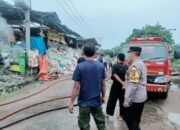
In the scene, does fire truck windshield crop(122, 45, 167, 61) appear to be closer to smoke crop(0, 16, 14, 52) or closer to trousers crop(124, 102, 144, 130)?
trousers crop(124, 102, 144, 130)

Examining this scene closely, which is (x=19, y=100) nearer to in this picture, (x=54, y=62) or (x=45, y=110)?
(x=45, y=110)

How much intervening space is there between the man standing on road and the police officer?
54 centimetres

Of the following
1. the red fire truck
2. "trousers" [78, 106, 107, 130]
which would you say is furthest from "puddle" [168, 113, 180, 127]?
"trousers" [78, 106, 107, 130]

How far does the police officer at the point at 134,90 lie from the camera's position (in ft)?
16.0

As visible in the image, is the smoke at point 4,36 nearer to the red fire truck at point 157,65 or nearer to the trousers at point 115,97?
the red fire truck at point 157,65

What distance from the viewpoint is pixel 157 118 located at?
7.90 m

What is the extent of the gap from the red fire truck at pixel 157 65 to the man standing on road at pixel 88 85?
548 centimetres

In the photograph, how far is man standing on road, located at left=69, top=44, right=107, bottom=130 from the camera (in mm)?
4570

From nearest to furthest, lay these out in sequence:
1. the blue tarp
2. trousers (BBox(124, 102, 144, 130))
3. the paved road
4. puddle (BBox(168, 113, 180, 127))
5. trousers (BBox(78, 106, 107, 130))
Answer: trousers (BBox(78, 106, 107, 130)) → trousers (BBox(124, 102, 144, 130)) → the paved road → puddle (BBox(168, 113, 180, 127)) → the blue tarp

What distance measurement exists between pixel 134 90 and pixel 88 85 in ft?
2.87

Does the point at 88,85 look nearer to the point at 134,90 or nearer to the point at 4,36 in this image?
the point at 134,90

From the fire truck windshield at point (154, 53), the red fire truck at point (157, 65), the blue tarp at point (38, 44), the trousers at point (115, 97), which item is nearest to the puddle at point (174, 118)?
the red fire truck at point (157, 65)

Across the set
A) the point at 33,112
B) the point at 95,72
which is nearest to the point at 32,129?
the point at 33,112

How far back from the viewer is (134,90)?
4.88m
